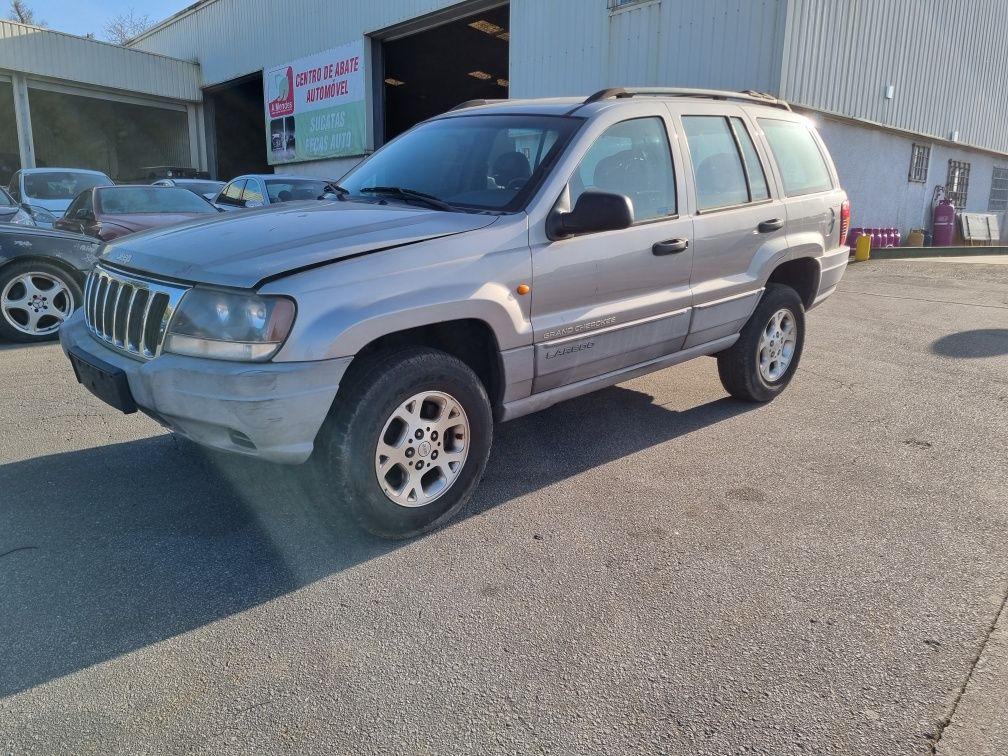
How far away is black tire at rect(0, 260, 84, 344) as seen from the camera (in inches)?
252

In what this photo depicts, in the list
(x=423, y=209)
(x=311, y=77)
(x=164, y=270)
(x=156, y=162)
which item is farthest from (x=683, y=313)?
(x=156, y=162)

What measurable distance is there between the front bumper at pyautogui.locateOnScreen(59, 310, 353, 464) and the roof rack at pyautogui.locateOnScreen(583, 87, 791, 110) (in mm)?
2254

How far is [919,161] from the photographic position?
722 inches

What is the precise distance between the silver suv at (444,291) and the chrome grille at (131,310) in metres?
0.01


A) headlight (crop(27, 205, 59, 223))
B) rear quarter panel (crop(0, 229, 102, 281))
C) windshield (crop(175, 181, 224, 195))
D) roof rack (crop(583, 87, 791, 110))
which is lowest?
rear quarter panel (crop(0, 229, 102, 281))

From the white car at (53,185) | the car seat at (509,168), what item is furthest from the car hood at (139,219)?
the car seat at (509,168)

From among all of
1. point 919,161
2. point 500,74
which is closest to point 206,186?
point 500,74

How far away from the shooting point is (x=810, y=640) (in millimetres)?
2576

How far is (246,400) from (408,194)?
1625mm

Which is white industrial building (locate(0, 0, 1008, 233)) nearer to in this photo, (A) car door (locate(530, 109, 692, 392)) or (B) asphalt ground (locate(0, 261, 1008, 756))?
(A) car door (locate(530, 109, 692, 392))

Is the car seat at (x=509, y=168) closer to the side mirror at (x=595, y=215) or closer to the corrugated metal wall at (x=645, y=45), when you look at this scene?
the side mirror at (x=595, y=215)

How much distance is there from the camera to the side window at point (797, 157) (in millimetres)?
4969

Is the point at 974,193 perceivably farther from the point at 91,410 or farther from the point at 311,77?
the point at 91,410

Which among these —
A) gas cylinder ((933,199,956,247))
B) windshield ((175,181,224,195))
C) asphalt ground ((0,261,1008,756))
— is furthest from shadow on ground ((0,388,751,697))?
gas cylinder ((933,199,956,247))
